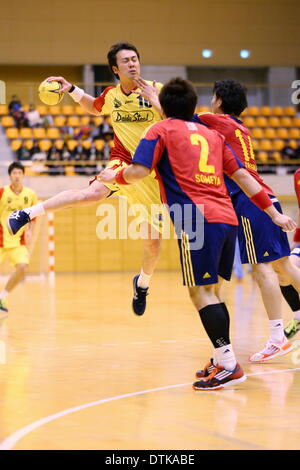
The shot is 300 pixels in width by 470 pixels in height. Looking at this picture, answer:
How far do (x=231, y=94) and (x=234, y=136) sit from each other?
0.33 meters

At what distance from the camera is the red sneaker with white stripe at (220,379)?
4949 millimetres

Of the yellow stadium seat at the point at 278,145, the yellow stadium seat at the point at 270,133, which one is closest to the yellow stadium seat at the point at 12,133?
the yellow stadium seat at the point at 270,133

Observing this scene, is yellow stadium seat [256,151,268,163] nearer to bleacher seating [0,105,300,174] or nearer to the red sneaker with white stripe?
bleacher seating [0,105,300,174]

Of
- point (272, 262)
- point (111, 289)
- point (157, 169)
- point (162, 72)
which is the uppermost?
point (162, 72)

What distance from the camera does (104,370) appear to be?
5.68m

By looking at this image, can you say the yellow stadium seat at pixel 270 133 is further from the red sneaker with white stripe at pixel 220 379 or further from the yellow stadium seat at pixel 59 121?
the red sneaker with white stripe at pixel 220 379

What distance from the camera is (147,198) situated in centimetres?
670

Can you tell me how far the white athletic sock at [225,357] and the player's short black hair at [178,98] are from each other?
5.07ft

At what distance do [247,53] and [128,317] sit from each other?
14.8 metres

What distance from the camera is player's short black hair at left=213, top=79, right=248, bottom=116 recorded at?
5.88m

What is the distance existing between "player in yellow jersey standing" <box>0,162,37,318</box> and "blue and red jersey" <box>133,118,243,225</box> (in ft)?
17.1

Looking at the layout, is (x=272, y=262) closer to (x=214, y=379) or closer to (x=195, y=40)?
(x=214, y=379)
